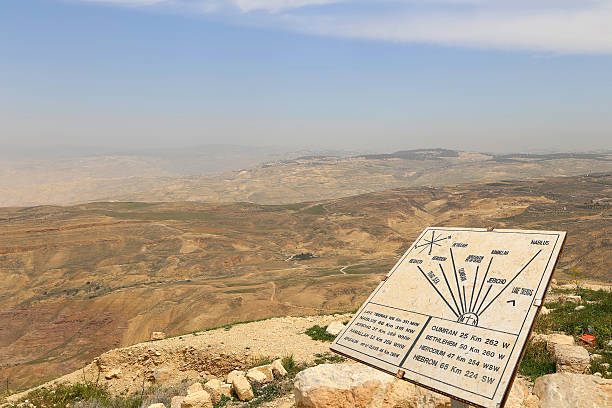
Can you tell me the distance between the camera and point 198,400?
33.1ft

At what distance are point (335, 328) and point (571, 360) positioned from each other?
9239mm

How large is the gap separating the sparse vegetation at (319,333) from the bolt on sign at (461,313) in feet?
33.4

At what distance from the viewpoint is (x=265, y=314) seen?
33531 millimetres

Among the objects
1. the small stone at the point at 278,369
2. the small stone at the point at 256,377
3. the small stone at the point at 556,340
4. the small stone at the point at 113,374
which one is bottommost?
the small stone at the point at 113,374

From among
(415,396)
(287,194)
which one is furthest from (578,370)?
(287,194)

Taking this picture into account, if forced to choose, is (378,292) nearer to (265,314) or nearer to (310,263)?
(265,314)

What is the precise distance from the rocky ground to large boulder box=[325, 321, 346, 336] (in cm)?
9

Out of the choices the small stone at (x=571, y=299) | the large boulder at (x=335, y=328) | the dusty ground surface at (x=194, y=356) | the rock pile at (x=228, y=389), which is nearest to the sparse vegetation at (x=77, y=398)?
the dusty ground surface at (x=194, y=356)

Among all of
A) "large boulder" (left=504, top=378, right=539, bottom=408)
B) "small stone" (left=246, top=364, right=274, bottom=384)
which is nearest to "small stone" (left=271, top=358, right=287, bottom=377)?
"small stone" (left=246, top=364, right=274, bottom=384)

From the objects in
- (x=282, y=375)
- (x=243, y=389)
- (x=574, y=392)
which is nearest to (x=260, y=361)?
(x=282, y=375)

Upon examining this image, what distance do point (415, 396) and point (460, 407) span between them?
2.42 m

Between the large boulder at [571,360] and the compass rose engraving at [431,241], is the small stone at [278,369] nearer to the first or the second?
the compass rose engraving at [431,241]

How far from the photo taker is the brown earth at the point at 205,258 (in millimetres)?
33531

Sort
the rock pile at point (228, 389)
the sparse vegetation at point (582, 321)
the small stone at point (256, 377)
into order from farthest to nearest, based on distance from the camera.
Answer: the sparse vegetation at point (582, 321), the small stone at point (256, 377), the rock pile at point (228, 389)
